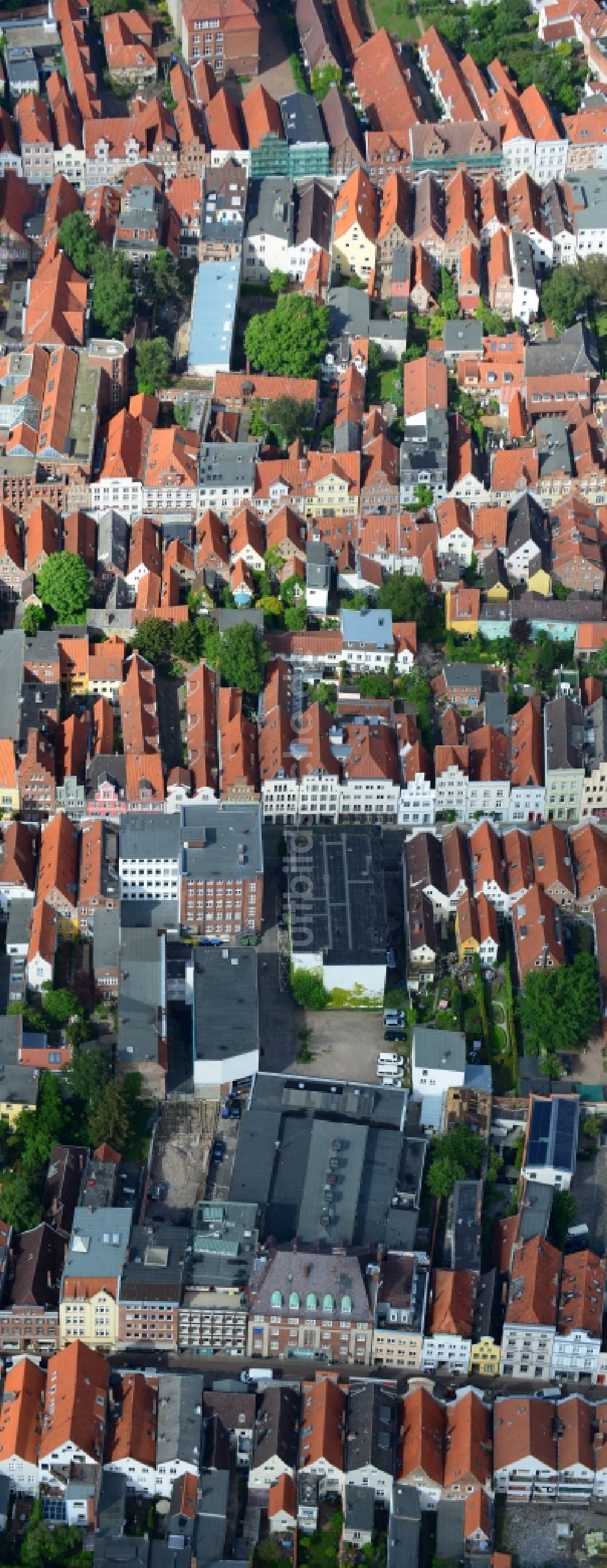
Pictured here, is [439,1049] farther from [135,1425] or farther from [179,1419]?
[135,1425]

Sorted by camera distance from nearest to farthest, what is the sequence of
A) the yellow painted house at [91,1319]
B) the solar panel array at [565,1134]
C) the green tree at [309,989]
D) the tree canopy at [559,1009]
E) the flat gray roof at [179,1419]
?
the flat gray roof at [179,1419], the yellow painted house at [91,1319], the solar panel array at [565,1134], the tree canopy at [559,1009], the green tree at [309,989]

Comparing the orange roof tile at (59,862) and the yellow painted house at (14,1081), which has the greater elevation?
the orange roof tile at (59,862)

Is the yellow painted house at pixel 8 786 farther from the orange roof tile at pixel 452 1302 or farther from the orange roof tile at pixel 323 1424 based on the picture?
the orange roof tile at pixel 323 1424

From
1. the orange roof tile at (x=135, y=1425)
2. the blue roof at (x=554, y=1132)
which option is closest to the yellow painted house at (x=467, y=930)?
the blue roof at (x=554, y=1132)

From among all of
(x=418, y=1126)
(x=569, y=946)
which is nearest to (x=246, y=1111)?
(x=418, y=1126)

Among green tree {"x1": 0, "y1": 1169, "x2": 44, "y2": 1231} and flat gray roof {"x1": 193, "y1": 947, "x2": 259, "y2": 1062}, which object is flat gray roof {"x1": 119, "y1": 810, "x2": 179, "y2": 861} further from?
green tree {"x1": 0, "y1": 1169, "x2": 44, "y2": 1231}

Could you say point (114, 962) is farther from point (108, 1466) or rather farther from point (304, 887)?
point (108, 1466)

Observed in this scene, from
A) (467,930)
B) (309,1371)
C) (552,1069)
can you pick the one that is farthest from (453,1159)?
(467,930)
